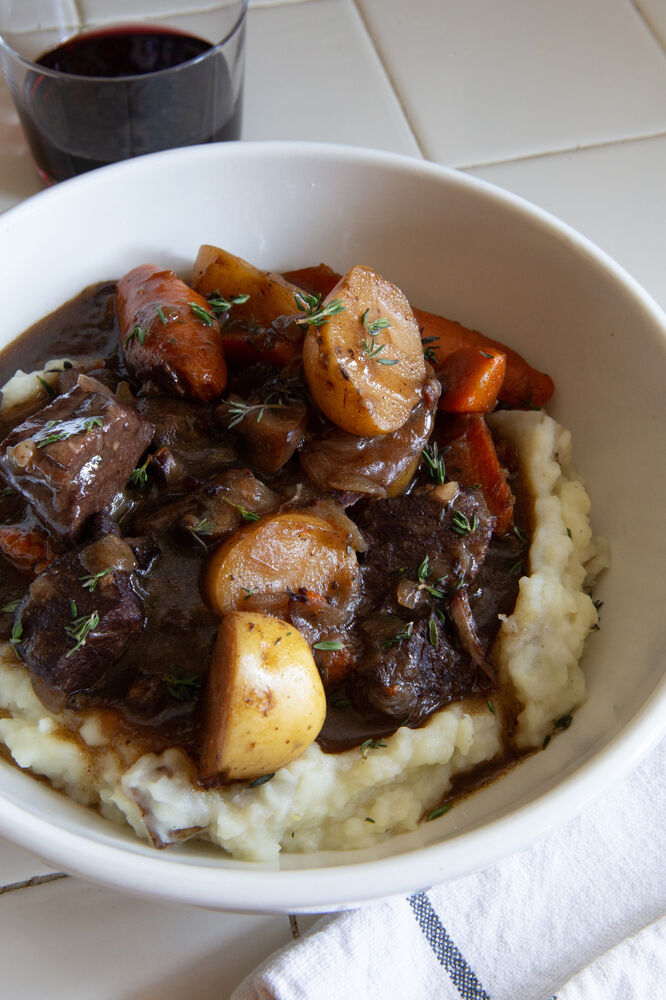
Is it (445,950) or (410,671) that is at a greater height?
(410,671)

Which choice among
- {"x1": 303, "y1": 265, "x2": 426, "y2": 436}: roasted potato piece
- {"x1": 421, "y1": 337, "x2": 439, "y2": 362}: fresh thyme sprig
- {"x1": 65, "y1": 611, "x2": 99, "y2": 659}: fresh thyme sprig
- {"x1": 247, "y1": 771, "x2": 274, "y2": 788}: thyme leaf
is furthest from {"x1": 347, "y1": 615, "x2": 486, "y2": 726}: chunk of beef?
{"x1": 421, "y1": 337, "x2": 439, "y2": 362}: fresh thyme sprig

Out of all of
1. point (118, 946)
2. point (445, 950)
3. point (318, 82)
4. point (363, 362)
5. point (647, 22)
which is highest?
point (647, 22)

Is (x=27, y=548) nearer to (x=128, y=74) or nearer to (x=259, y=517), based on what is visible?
(x=259, y=517)

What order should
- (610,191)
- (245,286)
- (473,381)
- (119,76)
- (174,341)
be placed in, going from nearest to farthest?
(174,341)
(473,381)
(245,286)
(119,76)
(610,191)

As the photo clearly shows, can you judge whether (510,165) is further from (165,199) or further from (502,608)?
(502,608)

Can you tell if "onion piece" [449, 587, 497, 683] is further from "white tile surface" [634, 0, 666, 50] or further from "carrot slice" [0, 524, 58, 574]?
"white tile surface" [634, 0, 666, 50]

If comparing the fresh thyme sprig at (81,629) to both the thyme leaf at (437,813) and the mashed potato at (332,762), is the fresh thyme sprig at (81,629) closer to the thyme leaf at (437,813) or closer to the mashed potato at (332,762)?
the mashed potato at (332,762)

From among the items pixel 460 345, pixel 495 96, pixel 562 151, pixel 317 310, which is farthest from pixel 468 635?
pixel 495 96

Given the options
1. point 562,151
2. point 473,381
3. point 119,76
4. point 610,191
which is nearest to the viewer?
point 473,381
